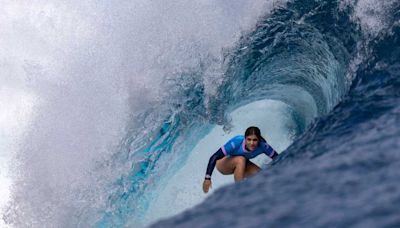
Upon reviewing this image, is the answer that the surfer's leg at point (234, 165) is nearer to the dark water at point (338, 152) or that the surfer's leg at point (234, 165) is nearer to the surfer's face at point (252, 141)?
the surfer's face at point (252, 141)

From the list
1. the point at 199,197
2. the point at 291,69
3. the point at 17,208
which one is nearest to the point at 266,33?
the point at 291,69

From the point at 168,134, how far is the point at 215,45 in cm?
185

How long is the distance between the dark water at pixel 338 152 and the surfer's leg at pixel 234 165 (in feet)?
5.26

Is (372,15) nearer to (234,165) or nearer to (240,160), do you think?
(240,160)

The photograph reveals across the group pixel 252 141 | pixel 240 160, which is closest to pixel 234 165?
pixel 240 160

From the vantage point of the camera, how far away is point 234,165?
235 inches

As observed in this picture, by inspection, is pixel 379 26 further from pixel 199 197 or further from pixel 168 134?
pixel 199 197

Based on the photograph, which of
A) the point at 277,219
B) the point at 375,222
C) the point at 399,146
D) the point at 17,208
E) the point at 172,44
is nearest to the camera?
the point at 375,222

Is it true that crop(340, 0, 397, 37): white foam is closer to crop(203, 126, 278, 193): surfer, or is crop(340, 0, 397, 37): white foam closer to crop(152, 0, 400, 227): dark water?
crop(152, 0, 400, 227): dark water

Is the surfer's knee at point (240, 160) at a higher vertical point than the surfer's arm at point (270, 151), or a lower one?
lower

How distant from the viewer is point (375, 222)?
5.09 ft

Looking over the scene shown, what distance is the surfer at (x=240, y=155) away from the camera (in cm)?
576

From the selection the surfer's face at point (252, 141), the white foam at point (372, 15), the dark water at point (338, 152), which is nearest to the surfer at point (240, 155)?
the surfer's face at point (252, 141)

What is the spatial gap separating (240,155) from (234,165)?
0.21m
